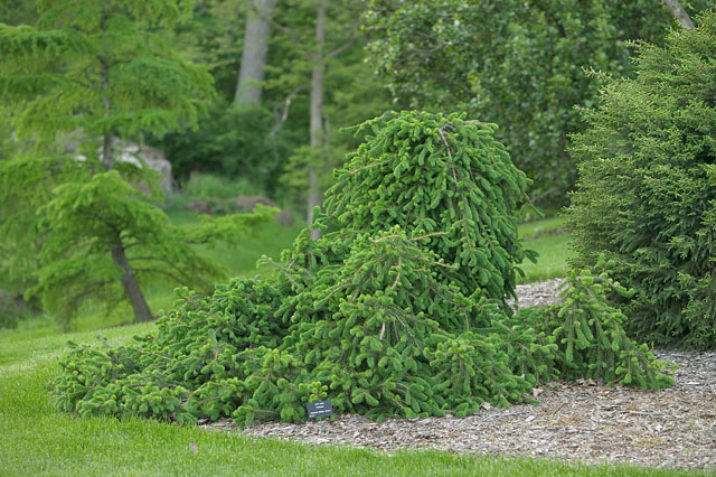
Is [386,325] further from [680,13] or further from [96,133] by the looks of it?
[96,133]

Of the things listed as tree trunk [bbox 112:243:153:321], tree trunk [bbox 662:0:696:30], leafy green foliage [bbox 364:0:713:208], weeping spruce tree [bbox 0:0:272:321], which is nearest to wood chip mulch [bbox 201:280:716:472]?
tree trunk [bbox 662:0:696:30]

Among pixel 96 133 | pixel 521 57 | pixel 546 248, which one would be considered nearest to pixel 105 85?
pixel 96 133

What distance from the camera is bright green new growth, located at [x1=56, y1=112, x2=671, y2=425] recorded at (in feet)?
16.8

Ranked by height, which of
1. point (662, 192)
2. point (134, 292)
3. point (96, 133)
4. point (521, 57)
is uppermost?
point (521, 57)

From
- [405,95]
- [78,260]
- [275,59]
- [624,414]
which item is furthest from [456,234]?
[275,59]

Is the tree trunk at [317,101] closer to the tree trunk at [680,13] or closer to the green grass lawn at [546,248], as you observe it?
the green grass lawn at [546,248]

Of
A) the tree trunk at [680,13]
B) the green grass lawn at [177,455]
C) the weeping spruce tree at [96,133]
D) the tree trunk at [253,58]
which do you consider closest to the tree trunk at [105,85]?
the weeping spruce tree at [96,133]

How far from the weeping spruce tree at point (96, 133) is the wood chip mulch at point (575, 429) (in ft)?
22.7

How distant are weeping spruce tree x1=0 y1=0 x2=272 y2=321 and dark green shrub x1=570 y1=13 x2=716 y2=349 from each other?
6.76m

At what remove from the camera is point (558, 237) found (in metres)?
15.2

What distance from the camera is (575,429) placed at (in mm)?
4582

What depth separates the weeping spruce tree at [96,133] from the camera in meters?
11.3

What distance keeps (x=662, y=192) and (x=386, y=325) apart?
2462 millimetres

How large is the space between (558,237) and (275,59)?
16.5 meters
